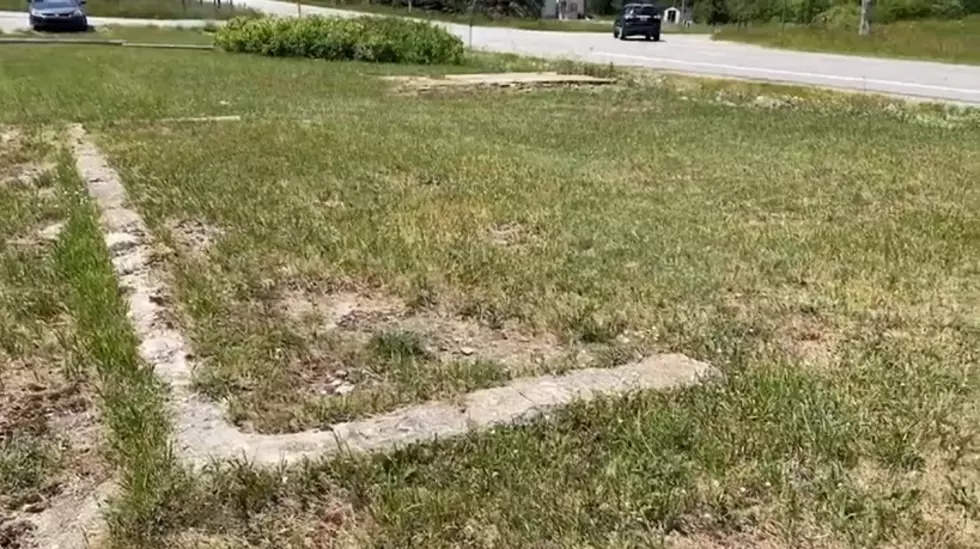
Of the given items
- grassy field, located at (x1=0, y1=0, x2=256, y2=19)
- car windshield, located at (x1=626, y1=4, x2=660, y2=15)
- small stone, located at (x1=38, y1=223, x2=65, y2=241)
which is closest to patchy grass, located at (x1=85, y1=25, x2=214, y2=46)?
grassy field, located at (x1=0, y1=0, x2=256, y2=19)

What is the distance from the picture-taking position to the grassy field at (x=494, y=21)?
4347 cm

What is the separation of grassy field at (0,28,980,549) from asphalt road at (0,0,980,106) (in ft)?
24.9

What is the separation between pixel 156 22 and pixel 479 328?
111 ft

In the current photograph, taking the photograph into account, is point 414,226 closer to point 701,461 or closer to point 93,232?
point 93,232

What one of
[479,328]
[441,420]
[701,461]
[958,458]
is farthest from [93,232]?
[958,458]

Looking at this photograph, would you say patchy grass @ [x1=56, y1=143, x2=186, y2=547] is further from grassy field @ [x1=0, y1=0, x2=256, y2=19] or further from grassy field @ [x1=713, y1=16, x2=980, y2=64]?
grassy field @ [x1=0, y1=0, x2=256, y2=19]

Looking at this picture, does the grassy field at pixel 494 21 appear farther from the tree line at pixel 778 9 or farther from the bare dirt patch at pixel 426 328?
the bare dirt patch at pixel 426 328

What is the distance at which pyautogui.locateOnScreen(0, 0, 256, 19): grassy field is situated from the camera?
124ft

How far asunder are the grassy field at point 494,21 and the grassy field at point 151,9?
31.7 feet

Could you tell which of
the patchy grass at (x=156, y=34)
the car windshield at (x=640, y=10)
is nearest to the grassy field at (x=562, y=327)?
the patchy grass at (x=156, y=34)

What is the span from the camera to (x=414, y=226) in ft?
17.5

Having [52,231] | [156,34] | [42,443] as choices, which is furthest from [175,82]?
[156,34]

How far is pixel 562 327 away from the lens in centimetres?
383

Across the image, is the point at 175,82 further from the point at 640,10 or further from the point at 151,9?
the point at 151,9
